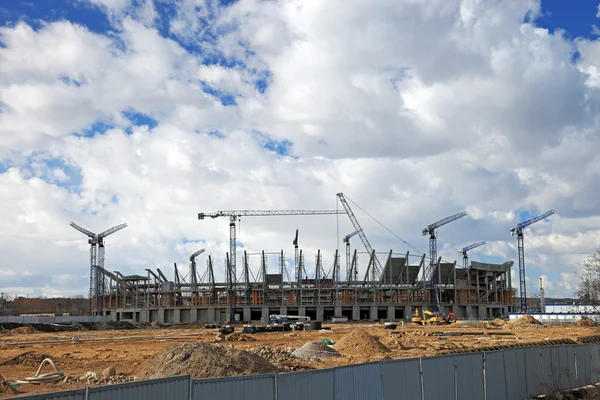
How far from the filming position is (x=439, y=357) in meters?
16.8

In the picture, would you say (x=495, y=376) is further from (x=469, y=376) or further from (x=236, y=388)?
(x=236, y=388)

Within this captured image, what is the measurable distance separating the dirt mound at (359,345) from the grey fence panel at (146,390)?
25.5m

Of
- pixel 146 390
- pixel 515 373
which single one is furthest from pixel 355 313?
pixel 146 390

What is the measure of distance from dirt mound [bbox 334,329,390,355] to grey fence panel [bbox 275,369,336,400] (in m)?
22.1

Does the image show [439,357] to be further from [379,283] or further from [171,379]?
[379,283]

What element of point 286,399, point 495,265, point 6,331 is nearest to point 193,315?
point 6,331

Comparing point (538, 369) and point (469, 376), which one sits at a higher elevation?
point (469, 376)

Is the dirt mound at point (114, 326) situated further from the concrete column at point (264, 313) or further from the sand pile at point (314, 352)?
the sand pile at point (314, 352)

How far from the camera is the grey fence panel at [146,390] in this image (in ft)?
28.7

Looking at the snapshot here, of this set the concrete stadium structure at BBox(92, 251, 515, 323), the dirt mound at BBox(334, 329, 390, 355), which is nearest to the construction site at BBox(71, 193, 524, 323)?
the concrete stadium structure at BBox(92, 251, 515, 323)

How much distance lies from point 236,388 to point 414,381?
6355 millimetres

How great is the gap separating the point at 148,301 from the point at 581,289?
123m

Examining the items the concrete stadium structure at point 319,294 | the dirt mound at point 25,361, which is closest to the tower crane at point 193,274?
the concrete stadium structure at point 319,294

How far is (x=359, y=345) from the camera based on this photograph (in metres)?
35.1
